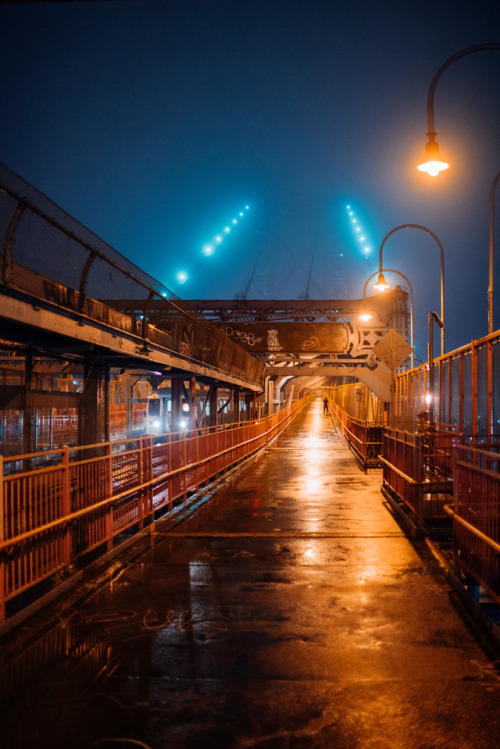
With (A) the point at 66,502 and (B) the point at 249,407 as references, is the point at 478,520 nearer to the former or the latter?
(A) the point at 66,502

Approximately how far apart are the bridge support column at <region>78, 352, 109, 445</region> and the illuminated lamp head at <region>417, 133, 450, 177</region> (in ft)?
22.3

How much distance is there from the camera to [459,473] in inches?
239

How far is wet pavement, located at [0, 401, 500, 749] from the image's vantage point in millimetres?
3234

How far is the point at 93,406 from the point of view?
952cm

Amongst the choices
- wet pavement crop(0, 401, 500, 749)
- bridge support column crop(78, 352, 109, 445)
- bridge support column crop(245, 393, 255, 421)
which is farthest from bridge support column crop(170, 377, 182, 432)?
bridge support column crop(245, 393, 255, 421)

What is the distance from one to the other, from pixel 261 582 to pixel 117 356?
5621 mm

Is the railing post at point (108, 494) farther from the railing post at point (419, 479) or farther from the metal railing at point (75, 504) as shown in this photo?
the railing post at point (419, 479)

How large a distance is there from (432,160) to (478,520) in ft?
20.6

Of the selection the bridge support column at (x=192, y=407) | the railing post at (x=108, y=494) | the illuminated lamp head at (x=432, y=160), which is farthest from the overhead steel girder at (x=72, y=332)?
the illuminated lamp head at (x=432, y=160)

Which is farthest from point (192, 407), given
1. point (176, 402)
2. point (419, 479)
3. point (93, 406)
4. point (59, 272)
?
point (419, 479)

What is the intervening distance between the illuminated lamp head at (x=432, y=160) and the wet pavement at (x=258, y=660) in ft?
21.0

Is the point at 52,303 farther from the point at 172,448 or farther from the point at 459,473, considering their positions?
the point at 459,473

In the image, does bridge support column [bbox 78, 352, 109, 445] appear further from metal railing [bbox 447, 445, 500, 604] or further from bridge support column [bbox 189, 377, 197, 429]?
bridge support column [bbox 189, 377, 197, 429]

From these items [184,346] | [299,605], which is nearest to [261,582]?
[299,605]
